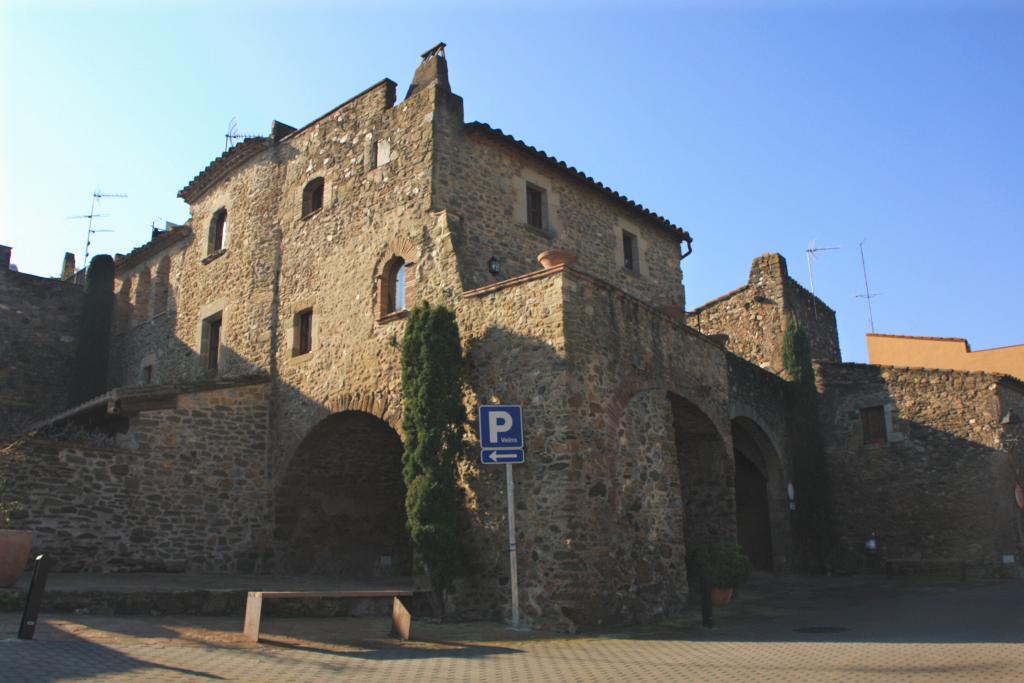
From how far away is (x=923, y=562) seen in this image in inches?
768

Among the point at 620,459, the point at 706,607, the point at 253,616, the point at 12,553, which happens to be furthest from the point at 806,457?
the point at 12,553

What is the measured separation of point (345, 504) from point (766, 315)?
1326cm

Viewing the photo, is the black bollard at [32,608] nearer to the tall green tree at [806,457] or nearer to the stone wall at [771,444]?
the stone wall at [771,444]

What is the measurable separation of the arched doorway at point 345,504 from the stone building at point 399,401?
0.05 m

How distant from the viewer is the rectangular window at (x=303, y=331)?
16.3m

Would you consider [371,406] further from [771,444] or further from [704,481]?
[771,444]

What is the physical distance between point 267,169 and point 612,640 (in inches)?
530

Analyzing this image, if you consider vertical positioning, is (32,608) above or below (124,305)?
below

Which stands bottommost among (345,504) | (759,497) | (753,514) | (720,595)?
(720,595)

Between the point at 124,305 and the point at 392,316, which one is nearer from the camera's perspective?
the point at 392,316

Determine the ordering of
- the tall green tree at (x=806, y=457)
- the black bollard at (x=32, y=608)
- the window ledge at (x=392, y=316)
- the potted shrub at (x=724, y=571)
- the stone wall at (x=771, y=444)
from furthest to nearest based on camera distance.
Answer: the tall green tree at (x=806, y=457) < the stone wall at (x=771, y=444) < the window ledge at (x=392, y=316) < the potted shrub at (x=724, y=571) < the black bollard at (x=32, y=608)

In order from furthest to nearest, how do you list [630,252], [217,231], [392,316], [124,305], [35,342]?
1. [124,305]
2. [35,342]
3. [217,231]
4. [630,252]
5. [392,316]

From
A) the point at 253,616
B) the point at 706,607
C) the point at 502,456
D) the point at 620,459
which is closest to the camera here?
the point at 253,616

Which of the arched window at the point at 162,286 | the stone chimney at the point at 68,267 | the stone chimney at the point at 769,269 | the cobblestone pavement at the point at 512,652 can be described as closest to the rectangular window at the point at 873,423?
the stone chimney at the point at 769,269
